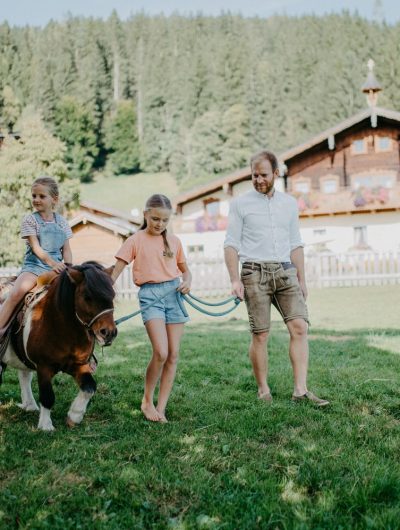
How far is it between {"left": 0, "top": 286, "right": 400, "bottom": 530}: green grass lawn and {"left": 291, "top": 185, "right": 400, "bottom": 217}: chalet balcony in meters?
26.2

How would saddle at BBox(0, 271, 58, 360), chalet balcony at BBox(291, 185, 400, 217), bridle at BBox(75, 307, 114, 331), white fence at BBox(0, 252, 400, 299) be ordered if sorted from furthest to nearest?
chalet balcony at BBox(291, 185, 400, 217)
white fence at BBox(0, 252, 400, 299)
saddle at BBox(0, 271, 58, 360)
bridle at BBox(75, 307, 114, 331)

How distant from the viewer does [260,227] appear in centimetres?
515

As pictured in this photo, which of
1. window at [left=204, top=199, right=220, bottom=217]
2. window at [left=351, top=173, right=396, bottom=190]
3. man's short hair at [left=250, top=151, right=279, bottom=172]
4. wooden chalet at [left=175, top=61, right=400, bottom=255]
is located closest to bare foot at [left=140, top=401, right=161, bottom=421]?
man's short hair at [left=250, top=151, right=279, bottom=172]

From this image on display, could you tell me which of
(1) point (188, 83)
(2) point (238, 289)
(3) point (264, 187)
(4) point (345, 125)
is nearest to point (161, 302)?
(2) point (238, 289)

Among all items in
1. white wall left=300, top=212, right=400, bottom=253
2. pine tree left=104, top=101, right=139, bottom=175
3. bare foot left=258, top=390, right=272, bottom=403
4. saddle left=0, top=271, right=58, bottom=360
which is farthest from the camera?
pine tree left=104, top=101, right=139, bottom=175

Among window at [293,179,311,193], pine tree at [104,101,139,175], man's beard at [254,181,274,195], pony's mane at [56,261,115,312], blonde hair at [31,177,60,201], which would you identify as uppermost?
pine tree at [104,101,139,175]

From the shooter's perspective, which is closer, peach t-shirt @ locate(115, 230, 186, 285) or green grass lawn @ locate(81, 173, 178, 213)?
peach t-shirt @ locate(115, 230, 186, 285)

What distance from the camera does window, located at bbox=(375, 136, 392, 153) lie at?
3250 cm

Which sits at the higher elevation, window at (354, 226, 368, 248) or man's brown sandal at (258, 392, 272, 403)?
window at (354, 226, 368, 248)

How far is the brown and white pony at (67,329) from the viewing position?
13.4 ft

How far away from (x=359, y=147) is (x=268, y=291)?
2986cm

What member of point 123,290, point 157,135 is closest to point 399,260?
point 123,290

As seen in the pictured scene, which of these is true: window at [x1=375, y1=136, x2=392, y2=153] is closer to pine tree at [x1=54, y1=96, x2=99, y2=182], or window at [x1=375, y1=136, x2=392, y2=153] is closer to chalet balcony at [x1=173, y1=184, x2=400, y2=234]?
chalet balcony at [x1=173, y1=184, x2=400, y2=234]

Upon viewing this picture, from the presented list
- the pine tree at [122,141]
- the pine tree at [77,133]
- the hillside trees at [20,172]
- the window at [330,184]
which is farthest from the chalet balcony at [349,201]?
the pine tree at [122,141]
